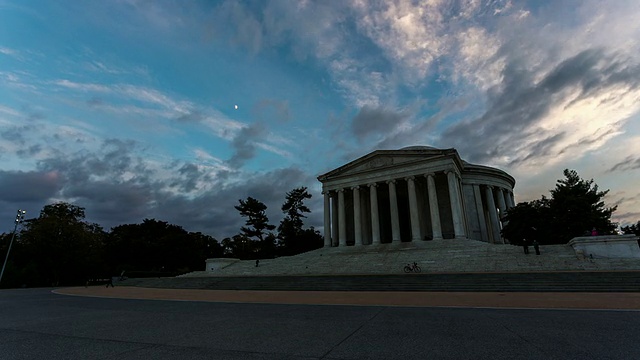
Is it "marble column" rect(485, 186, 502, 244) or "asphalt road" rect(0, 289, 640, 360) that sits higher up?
"marble column" rect(485, 186, 502, 244)

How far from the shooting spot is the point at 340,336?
6.57m

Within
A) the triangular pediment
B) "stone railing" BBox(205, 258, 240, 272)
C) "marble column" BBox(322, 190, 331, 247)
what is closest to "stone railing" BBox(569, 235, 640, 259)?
the triangular pediment

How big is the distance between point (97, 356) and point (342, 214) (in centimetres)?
4599

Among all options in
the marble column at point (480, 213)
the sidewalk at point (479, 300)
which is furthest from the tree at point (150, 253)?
the marble column at point (480, 213)

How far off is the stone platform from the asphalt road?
1651cm

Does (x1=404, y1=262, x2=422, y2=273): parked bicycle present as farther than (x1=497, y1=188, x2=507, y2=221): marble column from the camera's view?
No

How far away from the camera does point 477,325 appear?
24.9 ft

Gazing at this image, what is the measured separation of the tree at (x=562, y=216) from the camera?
132ft

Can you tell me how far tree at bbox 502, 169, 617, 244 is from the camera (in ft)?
132

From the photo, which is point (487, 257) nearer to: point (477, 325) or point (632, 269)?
point (632, 269)

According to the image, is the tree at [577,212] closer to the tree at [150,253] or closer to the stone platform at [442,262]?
the stone platform at [442,262]

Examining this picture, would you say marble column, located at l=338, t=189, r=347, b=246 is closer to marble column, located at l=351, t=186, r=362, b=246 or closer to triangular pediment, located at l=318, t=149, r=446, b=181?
marble column, located at l=351, t=186, r=362, b=246

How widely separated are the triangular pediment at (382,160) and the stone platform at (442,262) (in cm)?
1231

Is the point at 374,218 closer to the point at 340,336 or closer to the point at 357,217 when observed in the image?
the point at 357,217
